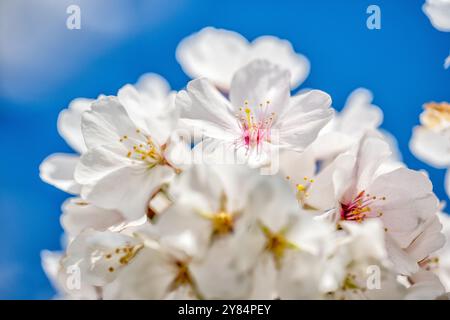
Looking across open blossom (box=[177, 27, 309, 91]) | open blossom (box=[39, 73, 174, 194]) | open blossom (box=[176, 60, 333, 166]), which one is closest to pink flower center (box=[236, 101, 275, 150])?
open blossom (box=[176, 60, 333, 166])

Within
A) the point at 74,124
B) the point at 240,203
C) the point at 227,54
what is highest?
the point at 227,54

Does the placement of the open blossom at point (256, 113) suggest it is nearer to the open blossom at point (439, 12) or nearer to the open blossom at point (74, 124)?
the open blossom at point (74, 124)

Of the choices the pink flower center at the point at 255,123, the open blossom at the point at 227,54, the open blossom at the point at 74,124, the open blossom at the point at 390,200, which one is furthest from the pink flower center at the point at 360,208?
the open blossom at the point at 227,54

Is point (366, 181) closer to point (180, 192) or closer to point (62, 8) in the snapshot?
point (180, 192)

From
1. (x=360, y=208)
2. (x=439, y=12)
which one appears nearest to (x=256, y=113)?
(x=360, y=208)

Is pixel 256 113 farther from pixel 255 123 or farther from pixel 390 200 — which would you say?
pixel 390 200
